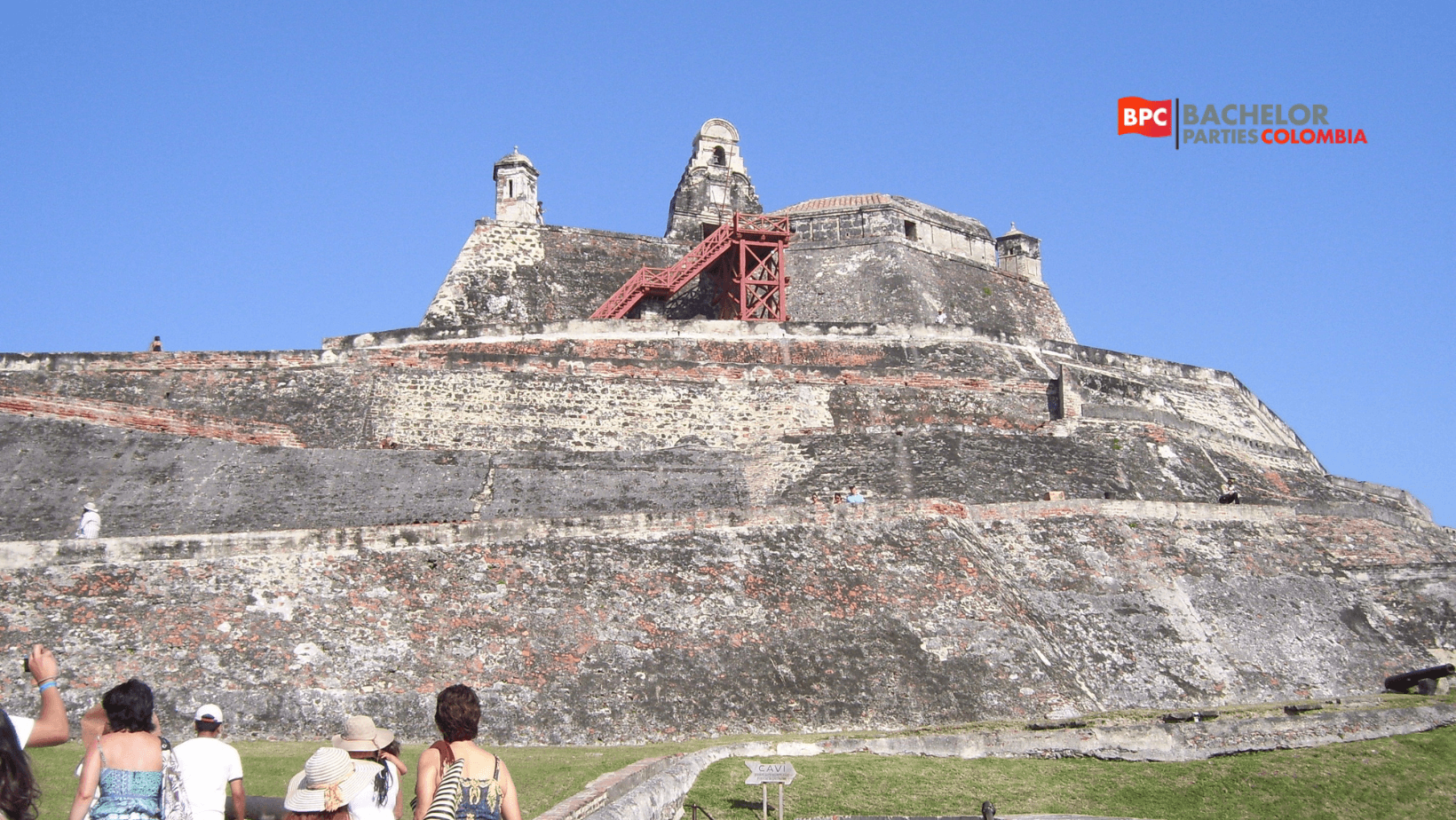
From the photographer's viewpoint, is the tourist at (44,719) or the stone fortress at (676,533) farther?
the stone fortress at (676,533)

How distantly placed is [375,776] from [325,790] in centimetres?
27

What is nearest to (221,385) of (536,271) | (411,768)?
(536,271)

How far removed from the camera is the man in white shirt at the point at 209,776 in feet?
21.7

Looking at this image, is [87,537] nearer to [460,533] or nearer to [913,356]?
[460,533]

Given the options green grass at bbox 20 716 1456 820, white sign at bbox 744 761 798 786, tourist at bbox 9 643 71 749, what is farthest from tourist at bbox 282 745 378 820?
white sign at bbox 744 761 798 786

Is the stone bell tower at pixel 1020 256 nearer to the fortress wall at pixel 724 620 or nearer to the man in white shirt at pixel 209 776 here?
the fortress wall at pixel 724 620

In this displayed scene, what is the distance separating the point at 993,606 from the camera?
17672 mm

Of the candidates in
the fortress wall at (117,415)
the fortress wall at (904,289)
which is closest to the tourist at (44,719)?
the fortress wall at (117,415)

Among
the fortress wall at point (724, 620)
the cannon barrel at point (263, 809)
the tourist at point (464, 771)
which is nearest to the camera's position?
the tourist at point (464, 771)

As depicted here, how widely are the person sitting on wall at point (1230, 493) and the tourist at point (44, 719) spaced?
1918cm

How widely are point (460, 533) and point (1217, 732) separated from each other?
8874mm

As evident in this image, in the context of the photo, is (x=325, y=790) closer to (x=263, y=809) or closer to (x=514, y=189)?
(x=263, y=809)

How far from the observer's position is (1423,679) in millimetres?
17594

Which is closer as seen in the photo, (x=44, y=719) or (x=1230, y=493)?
(x=44, y=719)
